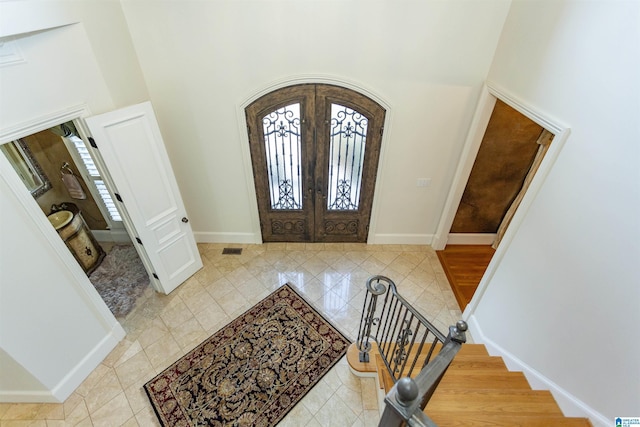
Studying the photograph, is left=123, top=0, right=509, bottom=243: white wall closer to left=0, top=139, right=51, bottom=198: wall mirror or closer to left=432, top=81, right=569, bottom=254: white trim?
left=432, top=81, right=569, bottom=254: white trim

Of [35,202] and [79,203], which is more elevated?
[35,202]

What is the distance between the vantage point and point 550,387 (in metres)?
2.27

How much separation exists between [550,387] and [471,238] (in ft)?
8.58

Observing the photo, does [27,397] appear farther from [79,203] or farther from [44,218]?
[79,203]

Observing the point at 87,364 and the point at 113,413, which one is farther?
the point at 87,364

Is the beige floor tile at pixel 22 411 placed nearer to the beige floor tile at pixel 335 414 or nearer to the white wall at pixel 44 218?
the white wall at pixel 44 218

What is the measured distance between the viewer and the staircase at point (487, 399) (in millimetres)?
1895

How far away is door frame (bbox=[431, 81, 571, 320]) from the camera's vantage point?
232 cm

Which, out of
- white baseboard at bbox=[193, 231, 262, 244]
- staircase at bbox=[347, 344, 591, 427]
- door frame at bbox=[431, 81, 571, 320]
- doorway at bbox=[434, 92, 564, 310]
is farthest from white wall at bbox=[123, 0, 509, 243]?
staircase at bbox=[347, 344, 591, 427]

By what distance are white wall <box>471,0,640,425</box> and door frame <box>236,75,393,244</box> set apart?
1350 millimetres

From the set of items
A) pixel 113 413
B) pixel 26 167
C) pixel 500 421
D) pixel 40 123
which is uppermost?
pixel 40 123

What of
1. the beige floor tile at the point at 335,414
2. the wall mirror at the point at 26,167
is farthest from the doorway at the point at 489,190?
the wall mirror at the point at 26,167

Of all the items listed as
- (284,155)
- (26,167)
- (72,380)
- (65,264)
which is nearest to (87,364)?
(72,380)

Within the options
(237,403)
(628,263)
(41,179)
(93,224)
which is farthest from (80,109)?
(628,263)
